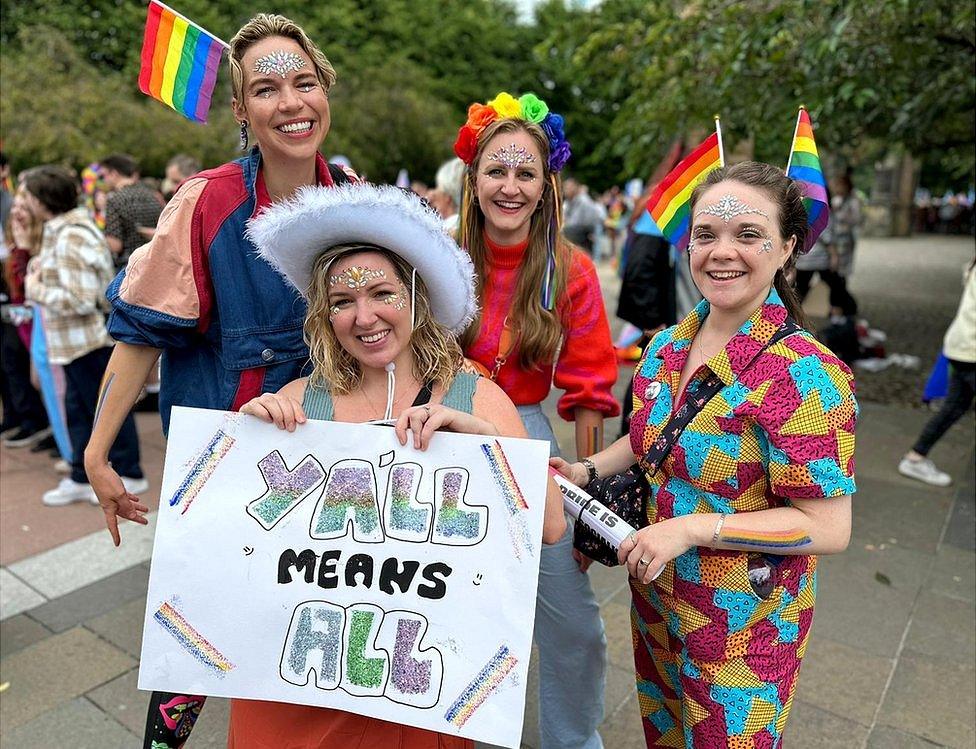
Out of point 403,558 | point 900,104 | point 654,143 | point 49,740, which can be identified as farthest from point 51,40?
point 403,558

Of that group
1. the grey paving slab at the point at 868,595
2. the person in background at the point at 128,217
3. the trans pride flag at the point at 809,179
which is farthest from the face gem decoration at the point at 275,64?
the person in background at the point at 128,217

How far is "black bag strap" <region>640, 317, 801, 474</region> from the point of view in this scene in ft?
5.23

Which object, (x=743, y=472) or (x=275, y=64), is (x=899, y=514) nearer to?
(x=743, y=472)

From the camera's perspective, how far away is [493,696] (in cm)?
151

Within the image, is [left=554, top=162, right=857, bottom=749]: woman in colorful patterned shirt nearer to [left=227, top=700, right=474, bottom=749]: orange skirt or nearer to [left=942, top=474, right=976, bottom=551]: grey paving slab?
[left=227, top=700, right=474, bottom=749]: orange skirt

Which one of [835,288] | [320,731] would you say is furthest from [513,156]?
[835,288]

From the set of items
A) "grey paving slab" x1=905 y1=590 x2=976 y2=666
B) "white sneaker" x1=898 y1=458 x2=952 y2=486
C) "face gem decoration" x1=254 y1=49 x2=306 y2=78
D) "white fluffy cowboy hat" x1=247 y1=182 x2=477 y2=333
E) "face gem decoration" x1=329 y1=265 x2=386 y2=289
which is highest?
"face gem decoration" x1=254 y1=49 x2=306 y2=78

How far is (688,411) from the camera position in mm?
1659

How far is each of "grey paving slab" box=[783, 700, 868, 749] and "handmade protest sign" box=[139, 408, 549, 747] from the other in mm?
1597

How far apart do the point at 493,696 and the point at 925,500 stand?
4042mm

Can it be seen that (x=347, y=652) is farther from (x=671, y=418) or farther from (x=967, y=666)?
(x=967, y=666)

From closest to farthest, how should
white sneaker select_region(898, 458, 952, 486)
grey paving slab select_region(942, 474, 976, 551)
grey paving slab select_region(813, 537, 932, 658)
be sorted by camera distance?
grey paving slab select_region(813, 537, 932, 658)
grey paving slab select_region(942, 474, 976, 551)
white sneaker select_region(898, 458, 952, 486)

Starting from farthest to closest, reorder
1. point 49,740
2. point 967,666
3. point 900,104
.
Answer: point 900,104 < point 967,666 < point 49,740

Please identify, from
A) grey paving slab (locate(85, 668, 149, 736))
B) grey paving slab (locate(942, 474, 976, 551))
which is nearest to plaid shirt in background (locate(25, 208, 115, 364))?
grey paving slab (locate(85, 668, 149, 736))
